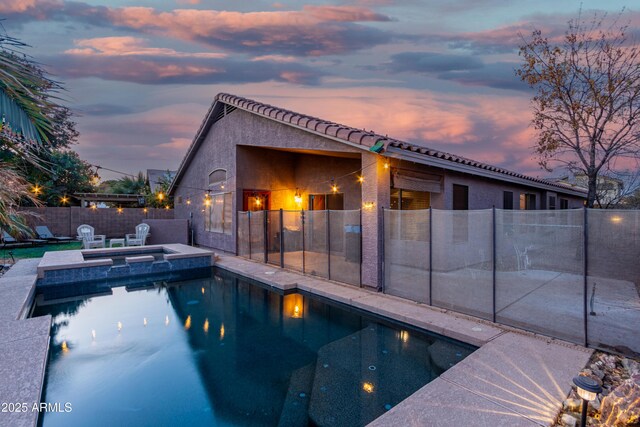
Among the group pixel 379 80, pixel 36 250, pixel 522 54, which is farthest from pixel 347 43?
pixel 36 250

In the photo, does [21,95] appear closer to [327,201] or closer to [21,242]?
[327,201]

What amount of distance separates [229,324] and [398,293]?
11.6ft

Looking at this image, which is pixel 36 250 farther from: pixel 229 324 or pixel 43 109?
pixel 43 109

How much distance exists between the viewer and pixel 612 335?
4445 mm

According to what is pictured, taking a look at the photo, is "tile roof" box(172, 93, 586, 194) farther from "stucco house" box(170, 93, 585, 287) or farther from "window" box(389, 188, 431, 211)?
"window" box(389, 188, 431, 211)

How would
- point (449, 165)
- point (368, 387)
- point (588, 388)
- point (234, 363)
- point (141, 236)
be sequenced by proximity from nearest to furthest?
point (588, 388) → point (368, 387) → point (234, 363) → point (449, 165) → point (141, 236)

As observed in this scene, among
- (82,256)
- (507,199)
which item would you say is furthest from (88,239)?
(507,199)

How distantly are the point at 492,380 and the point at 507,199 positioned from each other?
10908 millimetres

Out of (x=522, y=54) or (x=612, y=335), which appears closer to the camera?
(x=612, y=335)

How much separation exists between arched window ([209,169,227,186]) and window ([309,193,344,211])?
12.7 feet

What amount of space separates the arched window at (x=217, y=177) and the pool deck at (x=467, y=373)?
329 inches

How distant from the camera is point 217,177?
570 inches

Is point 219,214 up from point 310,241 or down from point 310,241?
up

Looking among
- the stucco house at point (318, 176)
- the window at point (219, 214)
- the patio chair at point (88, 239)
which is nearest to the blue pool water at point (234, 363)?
the stucco house at point (318, 176)
